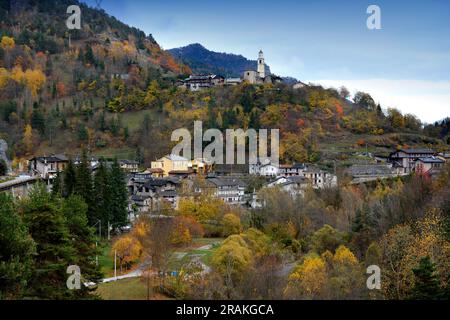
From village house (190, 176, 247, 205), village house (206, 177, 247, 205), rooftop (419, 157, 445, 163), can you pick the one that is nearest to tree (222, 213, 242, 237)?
village house (190, 176, 247, 205)

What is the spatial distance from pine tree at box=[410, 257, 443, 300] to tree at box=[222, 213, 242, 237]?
52.8ft

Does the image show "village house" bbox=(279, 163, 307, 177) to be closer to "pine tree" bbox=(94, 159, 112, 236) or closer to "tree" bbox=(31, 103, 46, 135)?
"pine tree" bbox=(94, 159, 112, 236)

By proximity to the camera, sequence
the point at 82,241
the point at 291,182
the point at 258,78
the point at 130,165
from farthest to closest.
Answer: the point at 258,78 < the point at 130,165 < the point at 291,182 < the point at 82,241

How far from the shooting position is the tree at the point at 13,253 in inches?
399

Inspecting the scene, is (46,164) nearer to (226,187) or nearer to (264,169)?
(226,187)

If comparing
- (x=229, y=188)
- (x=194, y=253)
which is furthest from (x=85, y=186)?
(x=229, y=188)

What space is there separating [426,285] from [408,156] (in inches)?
1341

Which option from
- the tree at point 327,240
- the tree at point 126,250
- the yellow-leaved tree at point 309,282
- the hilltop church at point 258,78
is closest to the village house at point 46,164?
the tree at point 126,250

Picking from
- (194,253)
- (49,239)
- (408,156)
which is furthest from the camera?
(408,156)

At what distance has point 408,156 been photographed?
43.7 meters

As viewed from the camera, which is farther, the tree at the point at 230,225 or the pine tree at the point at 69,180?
the tree at the point at 230,225

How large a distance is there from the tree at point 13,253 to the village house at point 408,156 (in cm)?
3598

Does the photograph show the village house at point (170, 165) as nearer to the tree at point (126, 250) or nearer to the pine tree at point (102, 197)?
the pine tree at point (102, 197)
